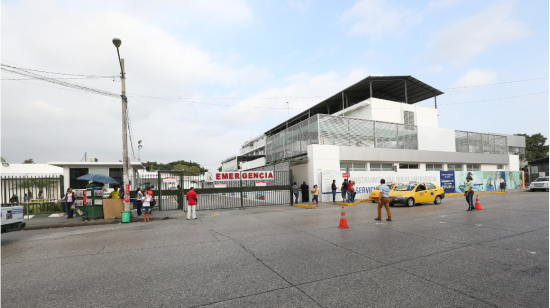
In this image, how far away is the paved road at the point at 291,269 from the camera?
13.2ft

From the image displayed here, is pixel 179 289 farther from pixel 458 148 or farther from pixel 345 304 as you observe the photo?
pixel 458 148

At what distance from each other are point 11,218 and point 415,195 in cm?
1853

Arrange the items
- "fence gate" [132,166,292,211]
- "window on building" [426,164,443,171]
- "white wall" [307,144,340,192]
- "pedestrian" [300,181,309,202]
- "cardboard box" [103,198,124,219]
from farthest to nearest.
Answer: "window on building" [426,164,443,171] → "white wall" [307,144,340,192] → "pedestrian" [300,181,309,202] → "fence gate" [132,166,292,211] → "cardboard box" [103,198,124,219]

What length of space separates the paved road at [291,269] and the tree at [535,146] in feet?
224

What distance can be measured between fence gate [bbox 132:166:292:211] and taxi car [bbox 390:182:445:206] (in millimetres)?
6959

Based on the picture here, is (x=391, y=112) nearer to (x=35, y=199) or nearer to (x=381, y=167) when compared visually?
(x=381, y=167)

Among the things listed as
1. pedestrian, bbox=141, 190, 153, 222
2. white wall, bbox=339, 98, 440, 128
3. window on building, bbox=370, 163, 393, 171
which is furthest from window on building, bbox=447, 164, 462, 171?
pedestrian, bbox=141, 190, 153, 222

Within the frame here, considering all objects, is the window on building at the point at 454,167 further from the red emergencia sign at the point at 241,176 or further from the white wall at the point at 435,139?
the red emergencia sign at the point at 241,176

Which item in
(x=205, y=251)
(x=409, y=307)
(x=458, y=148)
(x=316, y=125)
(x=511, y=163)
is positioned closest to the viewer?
(x=409, y=307)

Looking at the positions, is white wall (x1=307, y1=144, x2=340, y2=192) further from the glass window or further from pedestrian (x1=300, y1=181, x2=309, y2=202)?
the glass window

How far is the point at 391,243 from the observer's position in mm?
7125

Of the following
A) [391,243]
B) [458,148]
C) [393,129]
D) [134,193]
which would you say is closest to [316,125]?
[393,129]

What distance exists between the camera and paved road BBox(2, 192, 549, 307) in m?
4.02

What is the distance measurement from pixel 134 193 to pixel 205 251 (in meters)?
11.7
